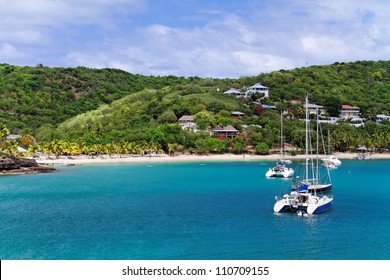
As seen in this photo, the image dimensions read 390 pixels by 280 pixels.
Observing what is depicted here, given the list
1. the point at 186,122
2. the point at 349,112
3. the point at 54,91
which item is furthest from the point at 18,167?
the point at 349,112

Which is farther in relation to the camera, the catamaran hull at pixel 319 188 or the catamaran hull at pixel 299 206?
the catamaran hull at pixel 319 188

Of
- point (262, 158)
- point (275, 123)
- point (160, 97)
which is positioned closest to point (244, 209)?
point (262, 158)

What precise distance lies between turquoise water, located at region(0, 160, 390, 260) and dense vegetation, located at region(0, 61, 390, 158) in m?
43.6

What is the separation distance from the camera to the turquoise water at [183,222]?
88.7ft

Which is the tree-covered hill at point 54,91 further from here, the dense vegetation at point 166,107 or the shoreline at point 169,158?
the shoreline at point 169,158

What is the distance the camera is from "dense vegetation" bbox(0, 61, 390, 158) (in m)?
102

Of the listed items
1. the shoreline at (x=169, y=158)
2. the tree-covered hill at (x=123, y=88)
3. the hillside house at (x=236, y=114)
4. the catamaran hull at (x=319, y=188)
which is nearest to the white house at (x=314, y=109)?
the tree-covered hill at (x=123, y=88)

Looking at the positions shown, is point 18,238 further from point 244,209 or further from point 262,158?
point 262,158

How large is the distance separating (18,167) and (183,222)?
1748 inches

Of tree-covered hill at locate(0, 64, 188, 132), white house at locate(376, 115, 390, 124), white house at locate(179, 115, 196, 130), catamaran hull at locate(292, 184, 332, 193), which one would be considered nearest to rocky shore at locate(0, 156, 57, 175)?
catamaran hull at locate(292, 184, 332, 193)

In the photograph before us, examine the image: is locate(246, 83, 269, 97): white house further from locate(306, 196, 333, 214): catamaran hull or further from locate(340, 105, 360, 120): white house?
locate(306, 196, 333, 214): catamaran hull

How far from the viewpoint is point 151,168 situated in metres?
77.1

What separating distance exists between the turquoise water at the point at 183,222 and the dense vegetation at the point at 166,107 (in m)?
43.6

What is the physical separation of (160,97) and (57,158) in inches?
1990
